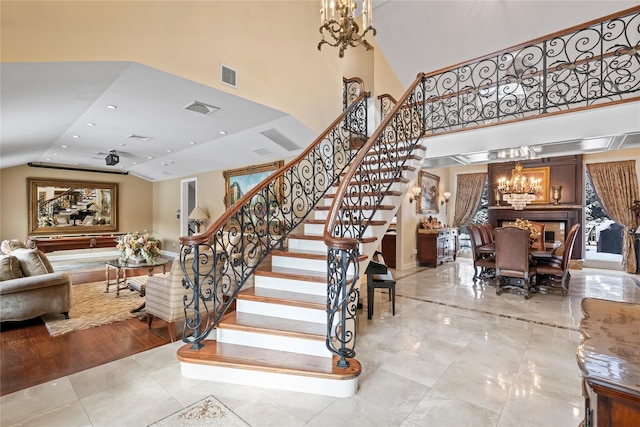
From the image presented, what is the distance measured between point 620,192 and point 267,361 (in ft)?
30.1

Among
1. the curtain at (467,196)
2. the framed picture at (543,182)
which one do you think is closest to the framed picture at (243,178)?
the curtain at (467,196)

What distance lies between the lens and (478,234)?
6.00 meters

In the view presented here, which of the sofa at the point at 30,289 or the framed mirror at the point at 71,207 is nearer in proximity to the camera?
the sofa at the point at 30,289

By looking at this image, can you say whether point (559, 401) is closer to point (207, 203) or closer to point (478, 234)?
point (478, 234)

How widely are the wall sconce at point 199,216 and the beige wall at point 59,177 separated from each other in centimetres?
371

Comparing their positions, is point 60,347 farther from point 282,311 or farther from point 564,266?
point 564,266

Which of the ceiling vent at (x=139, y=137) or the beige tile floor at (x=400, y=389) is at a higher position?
the ceiling vent at (x=139, y=137)

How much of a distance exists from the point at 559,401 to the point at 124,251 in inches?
232

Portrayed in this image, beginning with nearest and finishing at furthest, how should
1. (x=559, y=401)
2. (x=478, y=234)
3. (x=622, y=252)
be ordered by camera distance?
1. (x=559, y=401)
2. (x=478, y=234)
3. (x=622, y=252)

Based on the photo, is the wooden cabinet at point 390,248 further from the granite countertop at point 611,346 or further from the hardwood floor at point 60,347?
the granite countertop at point 611,346

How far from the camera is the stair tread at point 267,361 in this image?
222 cm

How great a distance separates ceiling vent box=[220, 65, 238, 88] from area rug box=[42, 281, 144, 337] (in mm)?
3316

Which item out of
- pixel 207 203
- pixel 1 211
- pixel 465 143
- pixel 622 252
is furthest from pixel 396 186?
pixel 1 211

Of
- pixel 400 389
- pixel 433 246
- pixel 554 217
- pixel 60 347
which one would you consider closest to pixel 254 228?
pixel 400 389
